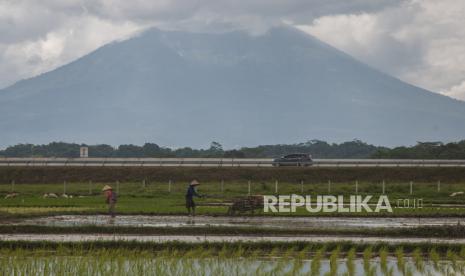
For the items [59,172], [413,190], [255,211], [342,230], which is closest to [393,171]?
[413,190]

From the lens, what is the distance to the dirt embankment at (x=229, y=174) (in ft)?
256

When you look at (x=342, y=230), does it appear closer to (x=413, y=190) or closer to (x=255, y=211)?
(x=255, y=211)

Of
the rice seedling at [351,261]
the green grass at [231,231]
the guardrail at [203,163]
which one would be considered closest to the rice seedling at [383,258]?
the rice seedling at [351,261]

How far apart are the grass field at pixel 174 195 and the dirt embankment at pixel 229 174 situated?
98.2 inches

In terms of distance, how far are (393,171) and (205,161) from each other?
694 inches

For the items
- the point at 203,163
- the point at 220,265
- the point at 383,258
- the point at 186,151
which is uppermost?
the point at 186,151

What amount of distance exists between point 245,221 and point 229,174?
37.4 metres

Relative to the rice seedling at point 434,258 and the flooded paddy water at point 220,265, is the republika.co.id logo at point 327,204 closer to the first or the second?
the rice seedling at point 434,258

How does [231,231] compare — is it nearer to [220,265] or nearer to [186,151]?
[220,265]

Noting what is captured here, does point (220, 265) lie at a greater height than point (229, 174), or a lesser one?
lesser

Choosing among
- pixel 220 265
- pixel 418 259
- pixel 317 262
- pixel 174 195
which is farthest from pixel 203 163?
pixel 220 265

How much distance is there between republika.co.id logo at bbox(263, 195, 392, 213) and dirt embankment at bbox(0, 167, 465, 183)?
16759 mm

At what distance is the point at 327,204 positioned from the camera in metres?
55.2

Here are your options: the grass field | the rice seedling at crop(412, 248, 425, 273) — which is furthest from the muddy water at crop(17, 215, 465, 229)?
the rice seedling at crop(412, 248, 425, 273)
